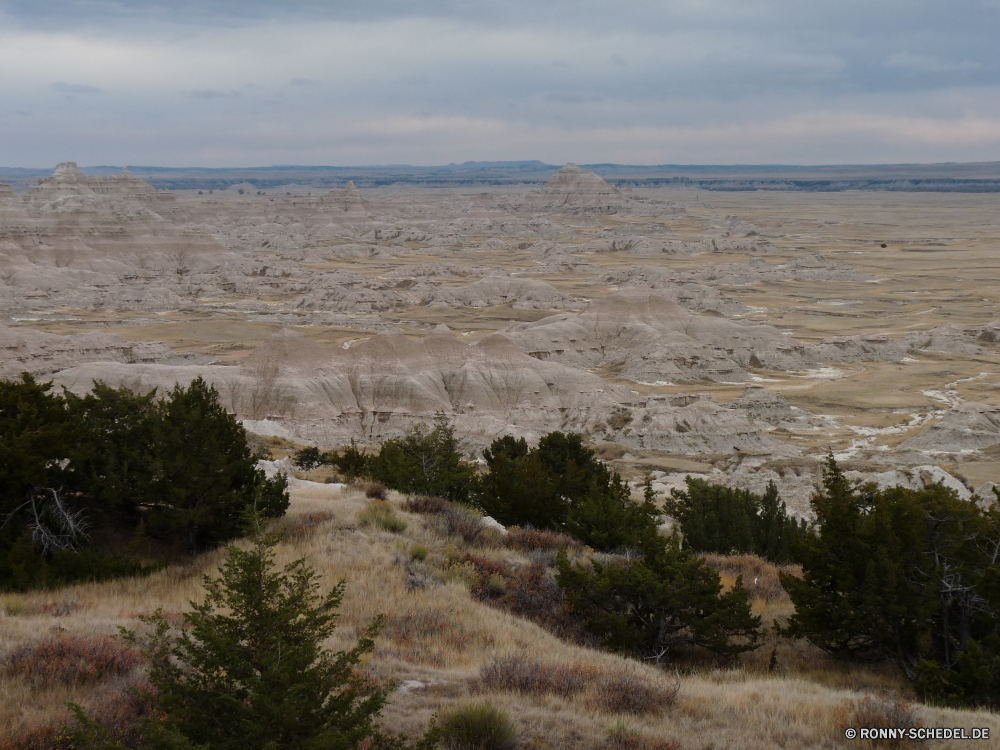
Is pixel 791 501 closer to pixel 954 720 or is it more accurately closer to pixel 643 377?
pixel 954 720

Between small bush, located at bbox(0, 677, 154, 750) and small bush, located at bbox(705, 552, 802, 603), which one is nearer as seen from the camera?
Result: small bush, located at bbox(0, 677, 154, 750)

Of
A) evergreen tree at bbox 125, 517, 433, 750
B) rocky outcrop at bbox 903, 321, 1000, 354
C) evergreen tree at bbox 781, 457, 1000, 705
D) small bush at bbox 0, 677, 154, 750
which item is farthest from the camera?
rocky outcrop at bbox 903, 321, 1000, 354

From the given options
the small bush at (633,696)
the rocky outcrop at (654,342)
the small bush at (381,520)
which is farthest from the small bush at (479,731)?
the rocky outcrop at (654,342)

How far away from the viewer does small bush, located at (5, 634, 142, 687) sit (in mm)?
7227

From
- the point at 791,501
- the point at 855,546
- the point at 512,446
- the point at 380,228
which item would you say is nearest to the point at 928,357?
the point at 791,501

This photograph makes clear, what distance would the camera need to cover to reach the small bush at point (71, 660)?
285 inches

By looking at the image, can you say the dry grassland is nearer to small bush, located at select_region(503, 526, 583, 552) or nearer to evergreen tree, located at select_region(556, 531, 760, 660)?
evergreen tree, located at select_region(556, 531, 760, 660)

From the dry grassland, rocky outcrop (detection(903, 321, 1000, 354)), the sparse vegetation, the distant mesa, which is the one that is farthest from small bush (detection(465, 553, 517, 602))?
the distant mesa

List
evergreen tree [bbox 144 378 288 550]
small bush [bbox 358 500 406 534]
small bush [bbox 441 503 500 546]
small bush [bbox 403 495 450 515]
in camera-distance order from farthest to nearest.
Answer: small bush [bbox 403 495 450 515]
small bush [bbox 441 503 500 546]
small bush [bbox 358 500 406 534]
evergreen tree [bbox 144 378 288 550]

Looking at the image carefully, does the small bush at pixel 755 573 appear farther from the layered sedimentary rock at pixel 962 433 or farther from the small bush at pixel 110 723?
the layered sedimentary rock at pixel 962 433

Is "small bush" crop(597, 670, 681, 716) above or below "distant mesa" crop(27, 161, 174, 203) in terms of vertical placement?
below

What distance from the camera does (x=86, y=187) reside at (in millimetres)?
152625

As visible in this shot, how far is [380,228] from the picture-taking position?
191750mm

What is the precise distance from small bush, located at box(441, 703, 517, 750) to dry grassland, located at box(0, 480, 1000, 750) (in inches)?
8.0
